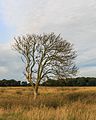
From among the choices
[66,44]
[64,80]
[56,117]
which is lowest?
[56,117]

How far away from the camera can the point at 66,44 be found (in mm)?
39406

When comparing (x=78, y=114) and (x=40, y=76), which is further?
(x=40, y=76)

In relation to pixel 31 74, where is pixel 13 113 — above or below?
below

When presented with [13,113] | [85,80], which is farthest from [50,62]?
[85,80]

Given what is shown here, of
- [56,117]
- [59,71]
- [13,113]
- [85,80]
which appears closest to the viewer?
[56,117]

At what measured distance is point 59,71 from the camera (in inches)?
1545

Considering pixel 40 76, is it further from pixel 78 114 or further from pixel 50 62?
pixel 78 114

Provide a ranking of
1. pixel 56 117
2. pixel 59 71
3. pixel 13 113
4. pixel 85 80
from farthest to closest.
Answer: pixel 85 80 → pixel 59 71 → pixel 13 113 → pixel 56 117

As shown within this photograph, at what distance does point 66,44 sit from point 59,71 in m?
3.33

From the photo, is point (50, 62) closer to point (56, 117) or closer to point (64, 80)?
point (64, 80)

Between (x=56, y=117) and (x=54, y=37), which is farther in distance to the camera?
(x=54, y=37)

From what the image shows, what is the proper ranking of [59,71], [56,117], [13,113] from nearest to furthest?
1. [56,117]
2. [13,113]
3. [59,71]

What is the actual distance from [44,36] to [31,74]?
492 centimetres

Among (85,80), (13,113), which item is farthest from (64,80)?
(85,80)
